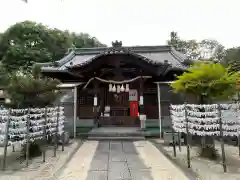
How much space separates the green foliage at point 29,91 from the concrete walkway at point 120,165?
7.17 feet

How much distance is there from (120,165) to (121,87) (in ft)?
21.3

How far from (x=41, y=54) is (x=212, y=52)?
26630mm

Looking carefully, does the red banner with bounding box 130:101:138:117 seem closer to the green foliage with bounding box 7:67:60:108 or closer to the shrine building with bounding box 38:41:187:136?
the shrine building with bounding box 38:41:187:136

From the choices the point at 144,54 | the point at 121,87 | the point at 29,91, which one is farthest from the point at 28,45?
the point at 29,91

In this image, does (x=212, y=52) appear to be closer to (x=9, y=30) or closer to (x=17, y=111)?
(x=9, y=30)

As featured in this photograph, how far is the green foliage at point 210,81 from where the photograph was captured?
5.48 meters

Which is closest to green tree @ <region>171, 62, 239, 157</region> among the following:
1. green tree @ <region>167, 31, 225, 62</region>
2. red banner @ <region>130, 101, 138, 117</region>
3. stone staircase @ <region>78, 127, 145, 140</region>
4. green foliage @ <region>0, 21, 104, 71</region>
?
stone staircase @ <region>78, 127, 145, 140</region>

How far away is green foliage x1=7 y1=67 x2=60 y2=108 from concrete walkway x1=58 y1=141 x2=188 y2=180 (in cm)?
218

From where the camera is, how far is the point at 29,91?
5.95 meters

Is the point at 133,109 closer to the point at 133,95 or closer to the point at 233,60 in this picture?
the point at 133,95

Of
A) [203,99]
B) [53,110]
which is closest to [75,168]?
[53,110]

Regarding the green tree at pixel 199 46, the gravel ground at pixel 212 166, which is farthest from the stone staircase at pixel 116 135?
the green tree at pixel 199 46

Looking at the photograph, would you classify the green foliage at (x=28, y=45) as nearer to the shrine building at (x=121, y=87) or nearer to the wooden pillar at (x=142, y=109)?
the shrine building at (x=121, y=87)

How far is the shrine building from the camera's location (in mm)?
10734
